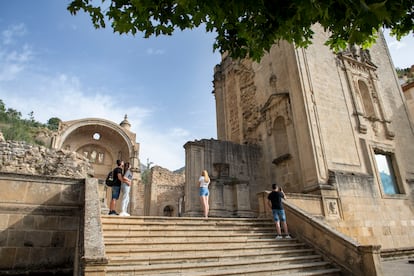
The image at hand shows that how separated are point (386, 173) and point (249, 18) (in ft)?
40.4

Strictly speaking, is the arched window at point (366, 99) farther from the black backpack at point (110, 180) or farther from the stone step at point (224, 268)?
the black backpack at point (110, 180)

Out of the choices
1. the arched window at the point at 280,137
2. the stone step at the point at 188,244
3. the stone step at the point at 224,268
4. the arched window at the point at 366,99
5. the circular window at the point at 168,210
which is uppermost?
the arched window at the point at 366,99

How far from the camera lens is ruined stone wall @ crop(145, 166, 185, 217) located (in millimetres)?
24108

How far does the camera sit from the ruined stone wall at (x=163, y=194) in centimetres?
2411

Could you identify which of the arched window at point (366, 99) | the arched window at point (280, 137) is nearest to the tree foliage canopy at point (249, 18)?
the arched window at point (280, 137)

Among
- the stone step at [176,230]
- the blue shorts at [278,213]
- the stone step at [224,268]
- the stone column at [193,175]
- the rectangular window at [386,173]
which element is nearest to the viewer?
the stone step at [224,268]

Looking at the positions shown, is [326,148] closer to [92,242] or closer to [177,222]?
[177,222]

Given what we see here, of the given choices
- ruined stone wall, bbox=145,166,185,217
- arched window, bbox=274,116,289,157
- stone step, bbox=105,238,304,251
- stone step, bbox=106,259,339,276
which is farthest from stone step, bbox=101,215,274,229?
ruined stone wall, bbox=145,166,185,217

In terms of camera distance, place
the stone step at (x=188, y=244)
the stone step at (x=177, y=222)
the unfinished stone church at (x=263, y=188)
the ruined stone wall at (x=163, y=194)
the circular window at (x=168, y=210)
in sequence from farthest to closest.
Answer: the circular window at (x=168, y=210) < the ruined stone wall at (x=163, y=194) < the stone step at (x=177, y=222) < the unfinished stone church at (x=263, y=188) < the stone step at (x=188, y=244)

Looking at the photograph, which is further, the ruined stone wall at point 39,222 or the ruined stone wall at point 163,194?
the ruined stone wall at point 163,194

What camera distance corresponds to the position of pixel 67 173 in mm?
9070

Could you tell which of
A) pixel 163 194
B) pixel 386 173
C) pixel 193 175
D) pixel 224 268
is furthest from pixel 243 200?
pixel 163 194

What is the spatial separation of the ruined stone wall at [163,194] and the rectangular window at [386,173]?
15873 mm

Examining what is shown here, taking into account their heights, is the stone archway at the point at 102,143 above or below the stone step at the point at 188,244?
above
